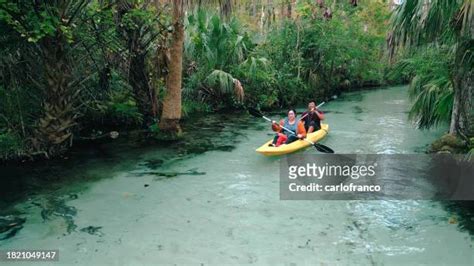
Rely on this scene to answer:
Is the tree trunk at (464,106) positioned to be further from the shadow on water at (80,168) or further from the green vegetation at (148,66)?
the shadow on water at (80,168)

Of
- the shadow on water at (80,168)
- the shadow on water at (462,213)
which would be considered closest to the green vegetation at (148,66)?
the shadow on water at (80,168)

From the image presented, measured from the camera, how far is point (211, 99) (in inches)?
776

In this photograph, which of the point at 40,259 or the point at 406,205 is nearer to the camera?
the point at 40,259

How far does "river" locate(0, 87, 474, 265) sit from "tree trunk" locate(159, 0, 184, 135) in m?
1.39

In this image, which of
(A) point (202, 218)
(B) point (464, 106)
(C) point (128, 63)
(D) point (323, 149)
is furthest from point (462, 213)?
(C) point (128, 63)

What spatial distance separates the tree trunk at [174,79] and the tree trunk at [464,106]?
686 cm

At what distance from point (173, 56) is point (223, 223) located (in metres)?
6.50

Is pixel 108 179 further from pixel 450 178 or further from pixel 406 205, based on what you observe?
pixel 450 178

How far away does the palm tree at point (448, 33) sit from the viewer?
292 inches

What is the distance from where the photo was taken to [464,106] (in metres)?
9.20

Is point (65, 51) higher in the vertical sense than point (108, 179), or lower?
higher

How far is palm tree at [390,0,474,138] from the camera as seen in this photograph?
742cm

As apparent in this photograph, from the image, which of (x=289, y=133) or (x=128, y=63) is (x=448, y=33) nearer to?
(x=289, y=133)

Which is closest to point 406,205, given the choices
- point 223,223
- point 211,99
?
point 223,223
